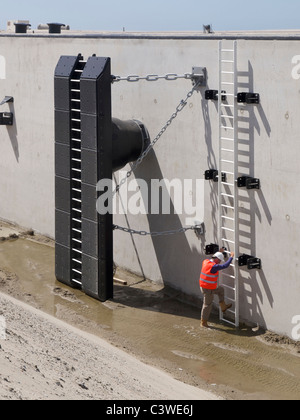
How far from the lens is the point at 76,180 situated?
634 inches

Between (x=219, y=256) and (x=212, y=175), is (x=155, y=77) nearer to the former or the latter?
(x=212, y=175)

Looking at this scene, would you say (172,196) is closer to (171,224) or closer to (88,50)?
(171,224)

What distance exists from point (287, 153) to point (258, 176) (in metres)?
0.78

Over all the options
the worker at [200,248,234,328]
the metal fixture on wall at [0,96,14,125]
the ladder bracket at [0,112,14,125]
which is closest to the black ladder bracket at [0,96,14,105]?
the metal fixture on wall at [0,96,14,125]

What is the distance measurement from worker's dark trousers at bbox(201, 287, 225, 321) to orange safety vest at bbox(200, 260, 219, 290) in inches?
3.5

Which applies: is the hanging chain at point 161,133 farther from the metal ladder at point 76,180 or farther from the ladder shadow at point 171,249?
the metal ladder at point 76,180

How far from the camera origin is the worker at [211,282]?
14398 mm

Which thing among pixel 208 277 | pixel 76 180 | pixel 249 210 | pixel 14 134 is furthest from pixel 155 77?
pixel 14 134

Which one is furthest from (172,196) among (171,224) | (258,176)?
(258,176)

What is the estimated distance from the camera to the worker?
47.2 ft

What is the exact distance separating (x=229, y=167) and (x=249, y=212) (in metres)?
0.85

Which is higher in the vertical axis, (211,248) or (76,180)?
(76,180)

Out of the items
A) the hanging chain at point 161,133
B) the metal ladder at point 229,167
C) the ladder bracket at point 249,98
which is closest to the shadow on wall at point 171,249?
the hanging chain at point 161,133

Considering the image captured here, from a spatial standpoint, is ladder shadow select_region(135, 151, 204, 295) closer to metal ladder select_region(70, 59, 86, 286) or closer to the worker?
the worker
